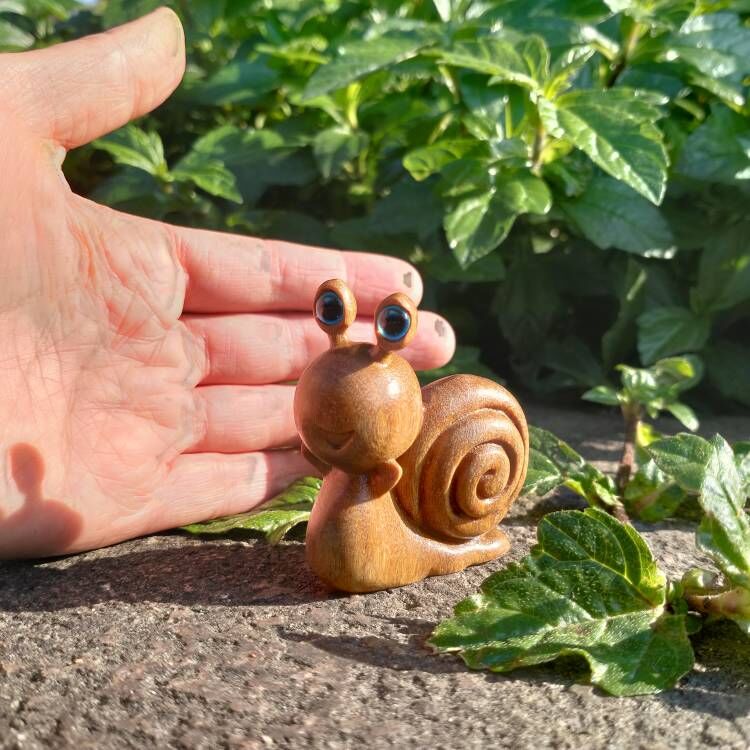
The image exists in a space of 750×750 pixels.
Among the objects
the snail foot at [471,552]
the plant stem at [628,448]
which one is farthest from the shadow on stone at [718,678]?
the plant stem at [628,448]

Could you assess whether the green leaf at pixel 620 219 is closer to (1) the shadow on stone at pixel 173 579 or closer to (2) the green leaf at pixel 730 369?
(2) the green leaf at pixel 730 369

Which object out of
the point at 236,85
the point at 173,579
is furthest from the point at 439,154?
the point at 173,579

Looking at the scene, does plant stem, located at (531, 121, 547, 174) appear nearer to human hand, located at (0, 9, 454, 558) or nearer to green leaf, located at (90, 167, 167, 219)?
human hand, located at (0, 9, 454, 558)

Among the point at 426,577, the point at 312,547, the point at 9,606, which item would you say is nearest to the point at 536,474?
the point at 426,577

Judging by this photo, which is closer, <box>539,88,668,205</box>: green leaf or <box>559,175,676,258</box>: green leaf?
<box>539,88,668,205</box>: green leaf

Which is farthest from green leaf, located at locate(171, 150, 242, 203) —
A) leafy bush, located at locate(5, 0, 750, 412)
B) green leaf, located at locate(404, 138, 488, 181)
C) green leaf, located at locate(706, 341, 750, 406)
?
green leaf, located at locate(706, 341, 750, 406)

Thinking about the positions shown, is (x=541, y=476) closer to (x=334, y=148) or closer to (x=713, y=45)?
(x=334, y=148)
